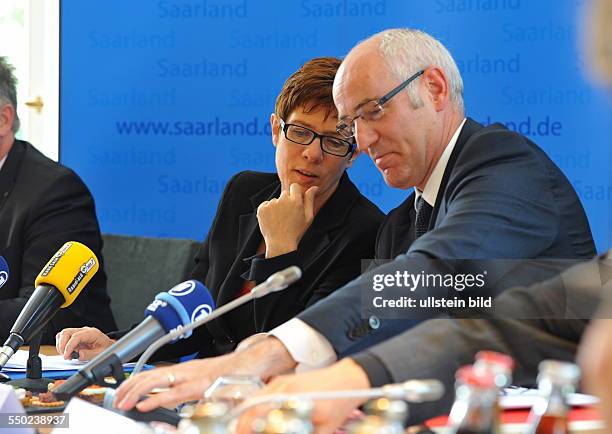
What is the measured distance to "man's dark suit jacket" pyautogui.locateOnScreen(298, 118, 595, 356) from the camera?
188cm

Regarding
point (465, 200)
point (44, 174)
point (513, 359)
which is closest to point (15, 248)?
point (44, 174)

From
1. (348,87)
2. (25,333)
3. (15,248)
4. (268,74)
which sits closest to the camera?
(25,333)

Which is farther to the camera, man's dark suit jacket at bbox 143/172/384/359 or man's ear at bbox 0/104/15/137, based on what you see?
man's ear at bbox 0/104/15/137

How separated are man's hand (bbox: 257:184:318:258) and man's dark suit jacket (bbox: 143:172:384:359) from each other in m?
0.03

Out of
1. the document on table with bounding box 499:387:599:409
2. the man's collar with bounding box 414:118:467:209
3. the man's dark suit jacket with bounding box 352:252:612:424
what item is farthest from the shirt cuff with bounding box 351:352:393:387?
the man's collar with bounding box 414:118:467:209

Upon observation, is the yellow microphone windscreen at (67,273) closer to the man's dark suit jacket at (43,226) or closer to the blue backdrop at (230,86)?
the man's dark suit jacket at (43,226)

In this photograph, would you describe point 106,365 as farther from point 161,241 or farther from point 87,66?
point 87,66

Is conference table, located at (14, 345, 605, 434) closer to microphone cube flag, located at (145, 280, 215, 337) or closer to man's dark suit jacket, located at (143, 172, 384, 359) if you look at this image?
microphone cube flag, located at (145, 280, 215, 337)

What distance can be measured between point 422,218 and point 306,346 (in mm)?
838

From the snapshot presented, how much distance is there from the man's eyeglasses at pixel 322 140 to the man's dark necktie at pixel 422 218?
311mm

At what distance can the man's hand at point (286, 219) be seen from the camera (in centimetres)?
271

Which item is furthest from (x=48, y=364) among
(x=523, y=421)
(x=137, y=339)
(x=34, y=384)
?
(x=523, y=421)

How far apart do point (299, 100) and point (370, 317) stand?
3.63ft

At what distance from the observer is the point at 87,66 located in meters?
4.58
